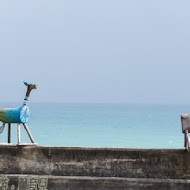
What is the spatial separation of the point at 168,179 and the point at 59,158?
172 centimetres

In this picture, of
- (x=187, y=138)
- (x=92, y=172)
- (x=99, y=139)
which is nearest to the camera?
(x=187, y=138)

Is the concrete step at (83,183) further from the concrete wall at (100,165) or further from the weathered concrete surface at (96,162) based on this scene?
the weathered concrete surface at (96,162)

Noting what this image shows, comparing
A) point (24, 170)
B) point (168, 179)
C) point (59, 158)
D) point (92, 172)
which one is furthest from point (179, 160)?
point (24, 170)

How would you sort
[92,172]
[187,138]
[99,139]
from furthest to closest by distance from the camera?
[99,139], [92,172], [187,138]

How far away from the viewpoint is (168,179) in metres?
7.68

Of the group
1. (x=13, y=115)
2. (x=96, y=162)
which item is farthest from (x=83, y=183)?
(x=13, y=115)

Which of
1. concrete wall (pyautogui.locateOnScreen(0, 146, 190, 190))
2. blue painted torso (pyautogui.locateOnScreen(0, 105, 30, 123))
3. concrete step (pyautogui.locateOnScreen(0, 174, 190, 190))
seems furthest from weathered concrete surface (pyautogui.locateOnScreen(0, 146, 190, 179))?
blue painted torso (pyautogui.locateOnScreen(0, 105, 30, 123))

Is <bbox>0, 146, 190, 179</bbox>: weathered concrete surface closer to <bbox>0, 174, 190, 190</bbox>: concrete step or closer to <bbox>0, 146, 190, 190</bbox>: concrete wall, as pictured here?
<bbox>0, 146, 190, 190</bbox>: concrete wall

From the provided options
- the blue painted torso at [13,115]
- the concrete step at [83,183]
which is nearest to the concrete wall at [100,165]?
the concrete step at [83,183]

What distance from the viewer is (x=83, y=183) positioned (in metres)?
7.80

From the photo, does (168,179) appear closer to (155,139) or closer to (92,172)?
(92,172)

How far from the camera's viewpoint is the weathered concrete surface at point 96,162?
7.79 meters

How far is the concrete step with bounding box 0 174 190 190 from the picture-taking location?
7.61 m

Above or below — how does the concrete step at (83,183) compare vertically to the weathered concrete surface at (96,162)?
below
